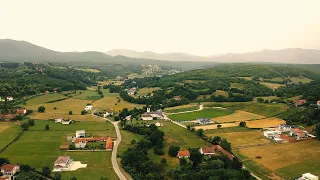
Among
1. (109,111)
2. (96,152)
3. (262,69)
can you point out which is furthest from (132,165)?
(262,69)

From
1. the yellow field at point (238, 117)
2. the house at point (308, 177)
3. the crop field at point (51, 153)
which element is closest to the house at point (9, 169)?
the crop field at point (51, 153)

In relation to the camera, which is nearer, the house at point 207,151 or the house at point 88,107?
the house at point 207,151

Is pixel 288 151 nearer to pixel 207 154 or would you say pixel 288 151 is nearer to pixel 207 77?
pixel 207 154

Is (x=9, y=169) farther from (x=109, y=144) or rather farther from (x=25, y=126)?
(x=25, y=126)

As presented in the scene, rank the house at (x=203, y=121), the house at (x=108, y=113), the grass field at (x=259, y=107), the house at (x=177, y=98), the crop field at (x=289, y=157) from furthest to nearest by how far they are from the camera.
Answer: the house at (x=177, y=98) → the house at (x=108, y=113) → the grass field at (x=259, y=107) → the house at (x=203, y=121) → the crop field at (x=289, y=157)

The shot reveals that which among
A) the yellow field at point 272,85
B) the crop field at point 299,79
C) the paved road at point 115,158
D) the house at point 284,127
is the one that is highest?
the crop field at point 299,79

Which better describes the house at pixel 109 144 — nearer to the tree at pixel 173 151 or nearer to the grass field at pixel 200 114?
the tree at pixel 173 151

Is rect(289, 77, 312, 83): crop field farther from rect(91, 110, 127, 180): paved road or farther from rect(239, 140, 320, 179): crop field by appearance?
rect(91, 110, 127, 180): paved road
